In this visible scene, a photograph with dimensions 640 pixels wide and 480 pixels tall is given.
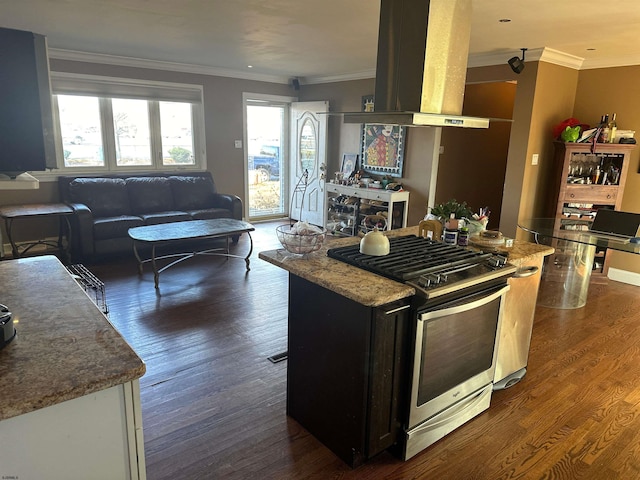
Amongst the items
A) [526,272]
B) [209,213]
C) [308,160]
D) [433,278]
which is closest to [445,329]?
[433,278]

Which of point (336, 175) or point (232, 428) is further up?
point (336, 175)

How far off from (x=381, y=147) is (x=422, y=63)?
3950 millimetres

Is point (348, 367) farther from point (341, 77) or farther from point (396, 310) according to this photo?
point (341, 77)

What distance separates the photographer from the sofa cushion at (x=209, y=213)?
5.61 meters

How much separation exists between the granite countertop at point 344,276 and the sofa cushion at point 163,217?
3426 millimetres

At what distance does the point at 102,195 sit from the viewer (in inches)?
211

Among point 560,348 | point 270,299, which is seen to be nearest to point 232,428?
point 270,299

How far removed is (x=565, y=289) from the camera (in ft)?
13.3

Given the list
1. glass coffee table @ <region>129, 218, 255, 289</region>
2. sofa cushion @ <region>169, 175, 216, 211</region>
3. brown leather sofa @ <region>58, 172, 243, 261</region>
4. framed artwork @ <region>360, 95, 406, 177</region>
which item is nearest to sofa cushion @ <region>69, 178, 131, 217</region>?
brown leather sofa @ <region>58, 172, 243, 261</region>

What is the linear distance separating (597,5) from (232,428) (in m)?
3.38

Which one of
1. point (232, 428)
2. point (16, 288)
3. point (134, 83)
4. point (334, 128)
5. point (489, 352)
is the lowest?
point (232, 428)

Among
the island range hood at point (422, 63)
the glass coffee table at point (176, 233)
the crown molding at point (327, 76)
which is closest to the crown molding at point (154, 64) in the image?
the crown molding at point (327, 76)

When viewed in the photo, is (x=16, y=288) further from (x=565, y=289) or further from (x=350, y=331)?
(x=565, y=289)

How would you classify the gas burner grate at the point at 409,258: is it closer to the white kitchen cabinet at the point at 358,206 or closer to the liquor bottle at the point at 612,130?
the liquor bottle at the point at 612,130
